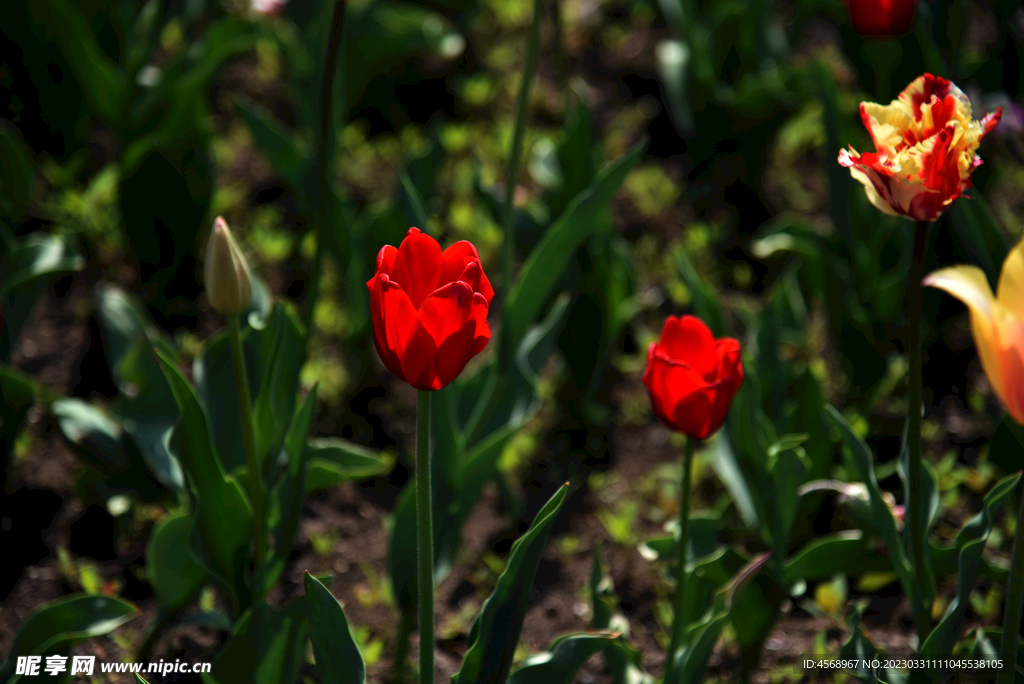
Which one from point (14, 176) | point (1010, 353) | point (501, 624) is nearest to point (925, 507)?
point (1010, 353)

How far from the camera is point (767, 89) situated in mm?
2355

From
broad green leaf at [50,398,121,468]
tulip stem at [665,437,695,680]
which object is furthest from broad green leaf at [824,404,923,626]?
broad green leaf at [50,398,121,468]

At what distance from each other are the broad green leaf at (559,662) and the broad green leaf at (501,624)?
0.03 m

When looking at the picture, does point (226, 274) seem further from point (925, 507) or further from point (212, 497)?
point (925, 507)

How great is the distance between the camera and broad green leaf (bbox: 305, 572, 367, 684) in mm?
1122

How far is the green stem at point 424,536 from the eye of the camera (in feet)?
3.34

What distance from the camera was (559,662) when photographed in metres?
1.21

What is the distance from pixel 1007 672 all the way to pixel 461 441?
2.90ft

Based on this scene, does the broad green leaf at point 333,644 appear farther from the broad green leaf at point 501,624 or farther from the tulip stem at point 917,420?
the tulip stem at point 917,420

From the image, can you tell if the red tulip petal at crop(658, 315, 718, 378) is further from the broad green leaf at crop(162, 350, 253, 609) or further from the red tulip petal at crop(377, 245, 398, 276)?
the broad green leaf at crop(162, 350, 253, 609)

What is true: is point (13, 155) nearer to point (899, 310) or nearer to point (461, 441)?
point (461, 441)

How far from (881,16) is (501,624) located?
145 centimetres

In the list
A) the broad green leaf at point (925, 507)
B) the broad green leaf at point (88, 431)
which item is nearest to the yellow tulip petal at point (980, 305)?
the broad green leaf at point (925, 507)

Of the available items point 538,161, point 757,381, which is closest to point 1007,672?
point 757,381
